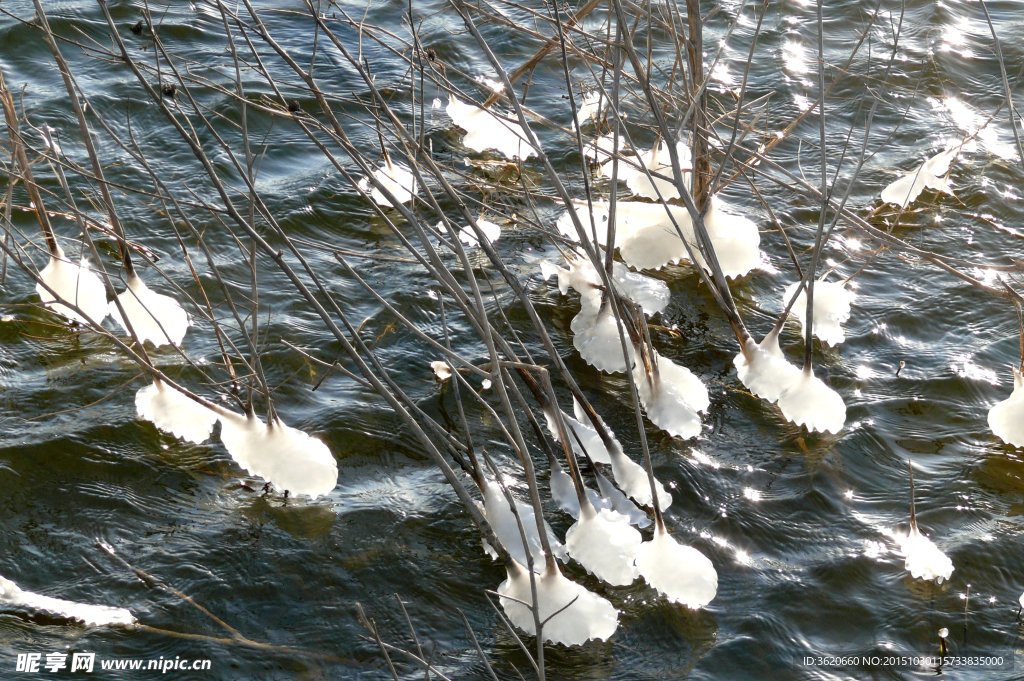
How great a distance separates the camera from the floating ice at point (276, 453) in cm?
257

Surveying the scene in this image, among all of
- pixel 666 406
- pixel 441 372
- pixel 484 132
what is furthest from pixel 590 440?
pixel 484 132

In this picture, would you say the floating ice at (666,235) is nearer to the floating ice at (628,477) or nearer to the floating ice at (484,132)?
the floating ice at (484,132)

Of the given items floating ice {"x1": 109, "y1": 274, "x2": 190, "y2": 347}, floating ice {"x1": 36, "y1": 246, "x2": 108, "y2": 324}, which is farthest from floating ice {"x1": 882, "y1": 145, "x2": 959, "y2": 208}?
floating ice {"x1": 36, "y1": 246, "x2": 108, "y2": 324}

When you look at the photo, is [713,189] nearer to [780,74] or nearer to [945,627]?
[945,627]

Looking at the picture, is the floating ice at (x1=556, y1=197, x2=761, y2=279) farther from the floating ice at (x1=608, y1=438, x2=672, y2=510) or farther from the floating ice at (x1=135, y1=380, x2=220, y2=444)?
the floating ice at (x1=135, y1=380, x2=220, y2=444)

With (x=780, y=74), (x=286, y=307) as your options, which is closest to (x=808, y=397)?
(x=286, y=307)

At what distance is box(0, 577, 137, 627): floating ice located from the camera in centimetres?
237

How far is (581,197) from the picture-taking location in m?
4.21

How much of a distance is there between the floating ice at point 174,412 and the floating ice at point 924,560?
2.07m

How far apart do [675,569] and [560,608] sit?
337 millimetres

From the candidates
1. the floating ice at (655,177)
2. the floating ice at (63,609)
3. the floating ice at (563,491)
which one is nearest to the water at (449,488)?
the floating ice at (63,609)

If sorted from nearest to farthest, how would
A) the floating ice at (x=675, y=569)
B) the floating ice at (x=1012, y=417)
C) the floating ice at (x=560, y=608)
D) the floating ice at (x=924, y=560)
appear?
the floating ice at (x=560, y=608), the floating ice at (x=675, y=569), the floating ice at (x=924, y=560), the floating ice at (x=1012, y=417)

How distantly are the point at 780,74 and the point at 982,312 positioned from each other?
218 centimetres

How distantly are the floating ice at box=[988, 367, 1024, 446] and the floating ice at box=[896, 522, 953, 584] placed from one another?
0.62m
